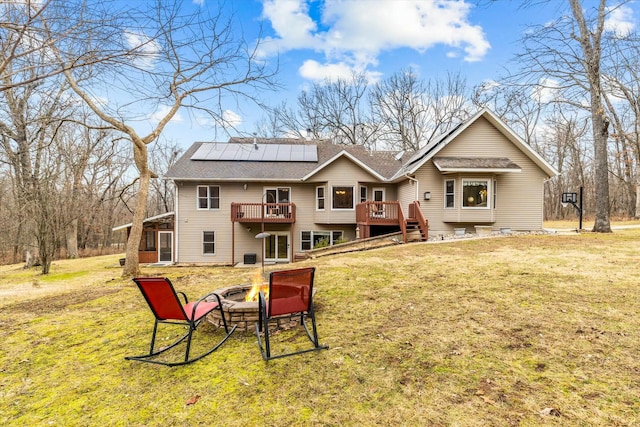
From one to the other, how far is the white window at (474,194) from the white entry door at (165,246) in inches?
633

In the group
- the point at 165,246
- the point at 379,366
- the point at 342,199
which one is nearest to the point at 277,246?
the point at 342,199

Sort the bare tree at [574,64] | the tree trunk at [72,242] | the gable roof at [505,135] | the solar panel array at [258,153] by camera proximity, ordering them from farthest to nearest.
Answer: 1. the tree trunk at [72,242]
2. the solar panel array at [258,153]
3. the gable roof at [505,135]
4. the bare tree at [574,64]

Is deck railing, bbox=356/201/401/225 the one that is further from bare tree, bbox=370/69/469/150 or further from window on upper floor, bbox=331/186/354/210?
bare tree, bbox=370/69/469/150

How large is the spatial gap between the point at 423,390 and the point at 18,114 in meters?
13.0

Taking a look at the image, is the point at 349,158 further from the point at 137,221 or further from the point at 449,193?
the point at 137,221

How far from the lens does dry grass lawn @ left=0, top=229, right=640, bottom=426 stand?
2719mm

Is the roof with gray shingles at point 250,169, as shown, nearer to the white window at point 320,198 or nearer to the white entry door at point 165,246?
the white window at point 320,198

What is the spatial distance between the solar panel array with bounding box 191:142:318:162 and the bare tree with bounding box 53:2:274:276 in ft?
28.4

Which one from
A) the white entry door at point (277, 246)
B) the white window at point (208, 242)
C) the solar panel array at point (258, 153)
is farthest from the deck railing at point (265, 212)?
the solar panel array at point (258, 153)

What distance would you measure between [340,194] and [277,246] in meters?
4.68

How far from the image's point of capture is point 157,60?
174 inches

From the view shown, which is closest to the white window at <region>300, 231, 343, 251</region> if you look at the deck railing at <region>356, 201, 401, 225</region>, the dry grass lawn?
the deck railing at <region>356, 201, 401, 225</region>

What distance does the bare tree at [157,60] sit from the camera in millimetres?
4055

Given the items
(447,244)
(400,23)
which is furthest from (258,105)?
(400,23)
